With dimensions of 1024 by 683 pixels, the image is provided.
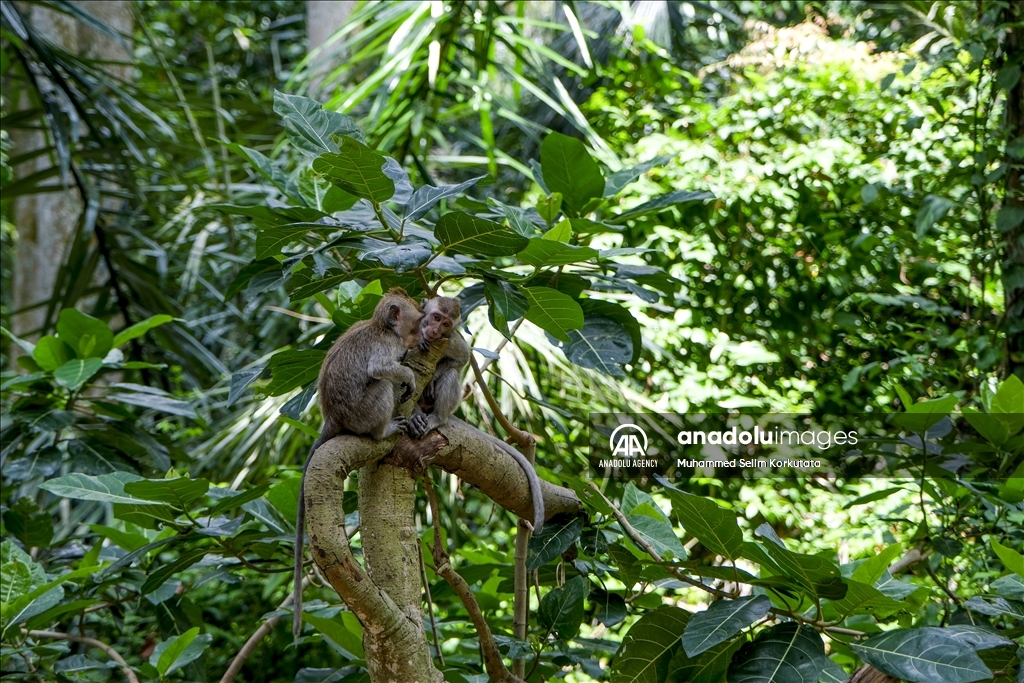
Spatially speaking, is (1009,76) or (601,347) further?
(1009,76)

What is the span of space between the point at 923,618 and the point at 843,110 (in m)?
2.84

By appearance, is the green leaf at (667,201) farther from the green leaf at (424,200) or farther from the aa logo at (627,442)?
the aa logo at (627,442)

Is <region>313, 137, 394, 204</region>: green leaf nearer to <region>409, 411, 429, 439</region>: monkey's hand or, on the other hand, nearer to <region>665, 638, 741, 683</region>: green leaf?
<region>409, 411, 429, 439</region>: monkey's hand

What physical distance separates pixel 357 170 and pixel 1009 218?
6.93ft

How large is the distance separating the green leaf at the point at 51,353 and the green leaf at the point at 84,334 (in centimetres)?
2

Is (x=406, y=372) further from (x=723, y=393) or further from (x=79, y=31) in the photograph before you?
(x=79, y=31)

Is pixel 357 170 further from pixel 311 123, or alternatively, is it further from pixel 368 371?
pixel 368 371

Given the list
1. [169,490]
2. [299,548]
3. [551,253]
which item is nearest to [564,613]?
[299,548]

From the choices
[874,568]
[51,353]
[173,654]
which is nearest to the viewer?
[874,568]

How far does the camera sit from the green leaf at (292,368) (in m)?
1.70

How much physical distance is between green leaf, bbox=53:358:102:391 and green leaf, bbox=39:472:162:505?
59cm

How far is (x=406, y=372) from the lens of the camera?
4.77 ft

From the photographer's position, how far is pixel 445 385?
1748mm

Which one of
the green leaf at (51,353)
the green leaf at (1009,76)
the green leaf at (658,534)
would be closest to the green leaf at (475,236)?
the green leaf at (658,534)
